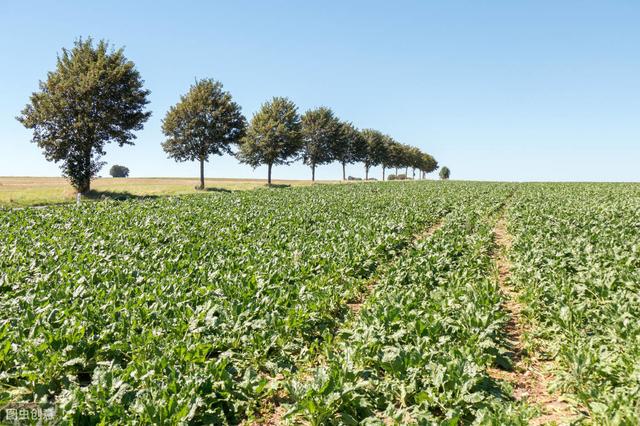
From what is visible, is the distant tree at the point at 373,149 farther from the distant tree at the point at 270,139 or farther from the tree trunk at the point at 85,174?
the tree trunk at the point at 85,174

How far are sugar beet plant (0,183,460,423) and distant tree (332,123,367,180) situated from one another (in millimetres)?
62456

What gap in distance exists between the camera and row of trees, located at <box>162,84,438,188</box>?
52469 millimetres

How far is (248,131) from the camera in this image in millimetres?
58594

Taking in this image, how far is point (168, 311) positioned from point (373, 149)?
89511 millimetres

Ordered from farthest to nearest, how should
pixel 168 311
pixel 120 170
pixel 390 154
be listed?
pixel 120 170
pixel 390 154
pixel 168 311

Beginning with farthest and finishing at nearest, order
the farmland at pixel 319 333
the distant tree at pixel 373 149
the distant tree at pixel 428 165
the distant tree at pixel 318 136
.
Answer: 1. the distant tree at pixel 428 165
2. the distant tree at pixel 373 149
3. the distant tree at pixel 318 136
4. the farmland at pixel 319 333

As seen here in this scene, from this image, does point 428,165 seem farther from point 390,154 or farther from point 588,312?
point 588,312

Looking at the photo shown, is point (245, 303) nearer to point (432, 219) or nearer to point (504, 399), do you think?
point (504, 399)

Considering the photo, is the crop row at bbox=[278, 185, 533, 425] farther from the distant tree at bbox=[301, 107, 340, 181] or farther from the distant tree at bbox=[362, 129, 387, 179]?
the distant tree at bbox=[362, 129, 387, 179]

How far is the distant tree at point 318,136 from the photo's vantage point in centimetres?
7269

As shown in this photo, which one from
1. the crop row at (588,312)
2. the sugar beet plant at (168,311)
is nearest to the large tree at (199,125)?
the sugar beet plant at (168,311)

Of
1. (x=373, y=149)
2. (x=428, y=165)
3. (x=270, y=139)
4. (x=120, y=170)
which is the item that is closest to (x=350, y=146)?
(x=373, y=149)

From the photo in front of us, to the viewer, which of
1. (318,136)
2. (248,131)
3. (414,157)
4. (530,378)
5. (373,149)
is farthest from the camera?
(414,157)

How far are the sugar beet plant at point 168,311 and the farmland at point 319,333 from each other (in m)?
0.03
